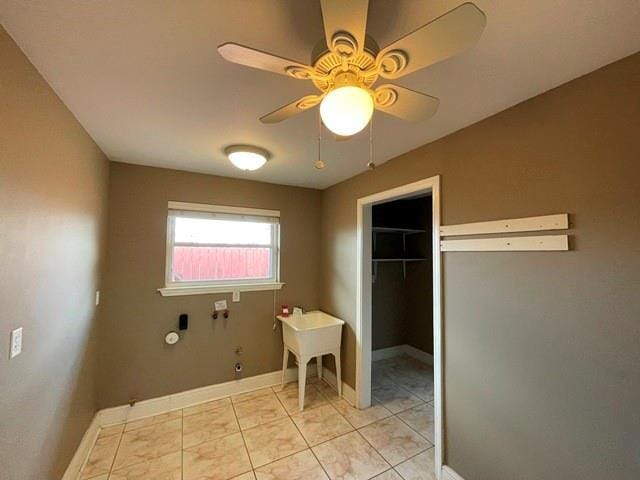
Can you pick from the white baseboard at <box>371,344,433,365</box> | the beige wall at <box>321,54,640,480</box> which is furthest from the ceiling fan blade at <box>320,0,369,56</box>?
the white baseboard at <box>371,344,433,365</box>

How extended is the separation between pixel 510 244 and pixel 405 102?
105cm

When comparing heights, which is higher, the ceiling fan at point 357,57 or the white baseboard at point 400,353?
the ceiling fan at point 357,57

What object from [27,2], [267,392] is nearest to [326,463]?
[267,392]

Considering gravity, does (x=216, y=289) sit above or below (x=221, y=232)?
below

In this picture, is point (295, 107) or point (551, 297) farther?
point (551, 297)

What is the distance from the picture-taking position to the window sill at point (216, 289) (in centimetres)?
272

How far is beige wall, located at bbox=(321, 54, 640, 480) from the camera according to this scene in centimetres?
116

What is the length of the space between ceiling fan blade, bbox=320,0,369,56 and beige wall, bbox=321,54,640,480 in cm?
122

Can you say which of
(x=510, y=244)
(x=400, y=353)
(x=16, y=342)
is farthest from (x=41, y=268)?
(x=400, y=353)

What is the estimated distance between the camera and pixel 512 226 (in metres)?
1.54

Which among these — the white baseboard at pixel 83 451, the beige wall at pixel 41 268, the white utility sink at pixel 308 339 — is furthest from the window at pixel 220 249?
the white baseboard at pixel 83 451

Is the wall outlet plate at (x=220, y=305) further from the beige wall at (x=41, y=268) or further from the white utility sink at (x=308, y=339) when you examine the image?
the beige wall at (x=41, y=268)

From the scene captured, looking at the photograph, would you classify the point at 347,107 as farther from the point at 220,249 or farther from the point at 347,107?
the point at 220,249

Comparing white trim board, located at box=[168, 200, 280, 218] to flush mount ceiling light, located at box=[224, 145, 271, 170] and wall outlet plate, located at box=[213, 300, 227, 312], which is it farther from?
wall outlet plate, located at box=[213, 300, 227, 312]
